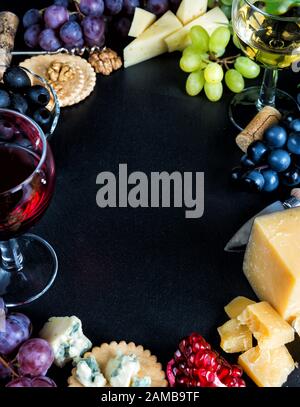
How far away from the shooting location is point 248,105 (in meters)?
1.53

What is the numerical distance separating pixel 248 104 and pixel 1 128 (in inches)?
24.0

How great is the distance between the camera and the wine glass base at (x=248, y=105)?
1499 mm

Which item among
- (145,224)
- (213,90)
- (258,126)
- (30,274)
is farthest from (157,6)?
(30,274)

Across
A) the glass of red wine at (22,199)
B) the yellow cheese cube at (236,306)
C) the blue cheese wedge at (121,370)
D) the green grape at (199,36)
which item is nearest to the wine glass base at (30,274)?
the glass of red wine at (22,199)

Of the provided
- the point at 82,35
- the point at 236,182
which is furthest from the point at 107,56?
the point at 236,182

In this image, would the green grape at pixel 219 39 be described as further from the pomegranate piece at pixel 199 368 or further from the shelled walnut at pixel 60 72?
the pomegranate piece at pixel 199 368

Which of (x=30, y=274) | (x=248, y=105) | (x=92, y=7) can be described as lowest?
(x=30, y=274)

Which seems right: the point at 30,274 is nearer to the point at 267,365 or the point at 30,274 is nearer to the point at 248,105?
the point at 267,365

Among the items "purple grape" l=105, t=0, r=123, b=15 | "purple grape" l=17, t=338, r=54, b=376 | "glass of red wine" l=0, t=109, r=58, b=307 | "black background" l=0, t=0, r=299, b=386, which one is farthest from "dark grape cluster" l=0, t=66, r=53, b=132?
"purple grape" l=17, t=338, r=54, b=376

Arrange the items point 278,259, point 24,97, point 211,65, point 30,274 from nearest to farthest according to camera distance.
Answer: point 278,259, point 30,274, point 24,97, point 211,65

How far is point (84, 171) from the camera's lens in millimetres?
1412

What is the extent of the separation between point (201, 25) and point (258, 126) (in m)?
0.32

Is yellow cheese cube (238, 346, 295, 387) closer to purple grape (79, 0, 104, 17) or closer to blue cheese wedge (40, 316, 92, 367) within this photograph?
blue cheese wedge (40, 316, 92, 367)

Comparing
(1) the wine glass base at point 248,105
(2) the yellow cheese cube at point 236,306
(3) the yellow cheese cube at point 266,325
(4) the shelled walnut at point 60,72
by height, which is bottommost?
(2) the yellow cheese cube at point 236,306
